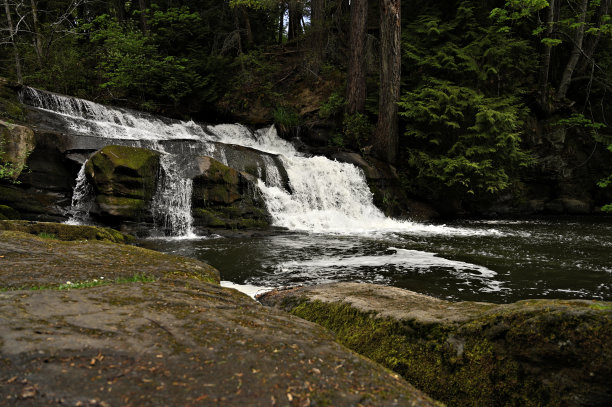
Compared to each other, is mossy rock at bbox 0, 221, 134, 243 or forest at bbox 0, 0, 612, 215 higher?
forest at bbox 0, 0, 612, 215

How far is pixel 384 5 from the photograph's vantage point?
15000 mm

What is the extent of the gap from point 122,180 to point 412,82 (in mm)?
12740

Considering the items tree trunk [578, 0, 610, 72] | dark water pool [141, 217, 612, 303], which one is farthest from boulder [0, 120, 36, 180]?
tree trunk [578, 0, 610, 72]

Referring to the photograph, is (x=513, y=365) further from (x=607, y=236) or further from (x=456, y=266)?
(x=607, y=236)

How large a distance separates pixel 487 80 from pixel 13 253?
17.2m

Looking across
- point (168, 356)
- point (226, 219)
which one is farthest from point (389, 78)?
point (168, 356)

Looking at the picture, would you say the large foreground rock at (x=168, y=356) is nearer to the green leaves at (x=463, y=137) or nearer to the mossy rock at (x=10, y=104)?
the mossy rock at (x=10, y=104)

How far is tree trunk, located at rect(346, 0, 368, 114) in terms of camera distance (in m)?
16.4

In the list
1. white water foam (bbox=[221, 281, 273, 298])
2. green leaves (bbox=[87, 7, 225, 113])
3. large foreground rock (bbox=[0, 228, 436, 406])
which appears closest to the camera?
large foreground rock (bbox=[0, 228, 436, 406])

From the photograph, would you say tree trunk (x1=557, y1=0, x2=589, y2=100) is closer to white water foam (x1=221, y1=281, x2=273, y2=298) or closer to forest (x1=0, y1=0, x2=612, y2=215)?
Answer: forest (x1=0, y1=0, x2=612, y2=215)

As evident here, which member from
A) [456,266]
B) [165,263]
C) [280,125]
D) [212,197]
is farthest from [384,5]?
[165,263]

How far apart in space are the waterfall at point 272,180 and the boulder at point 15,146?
2.22 m

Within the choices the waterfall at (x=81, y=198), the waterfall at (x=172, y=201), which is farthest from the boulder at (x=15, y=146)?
the waterfall at (x=172, y=201)

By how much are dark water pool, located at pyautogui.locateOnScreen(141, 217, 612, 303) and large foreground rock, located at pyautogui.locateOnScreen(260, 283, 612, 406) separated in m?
2.76
